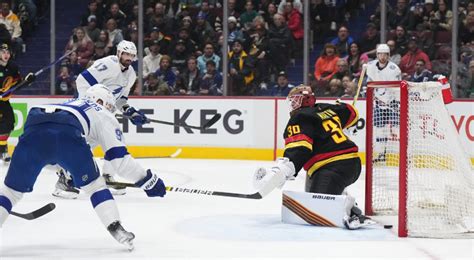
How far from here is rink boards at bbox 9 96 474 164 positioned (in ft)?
32.1

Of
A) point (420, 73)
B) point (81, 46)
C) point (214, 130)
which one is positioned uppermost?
point (81, 46)

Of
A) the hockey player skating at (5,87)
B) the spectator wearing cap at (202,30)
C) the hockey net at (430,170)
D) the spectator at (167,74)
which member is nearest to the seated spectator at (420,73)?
the spectator wearing cap at (202,30)

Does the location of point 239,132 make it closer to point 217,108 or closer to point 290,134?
point 217,108

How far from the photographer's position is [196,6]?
1074cm

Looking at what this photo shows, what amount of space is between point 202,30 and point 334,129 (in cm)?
558

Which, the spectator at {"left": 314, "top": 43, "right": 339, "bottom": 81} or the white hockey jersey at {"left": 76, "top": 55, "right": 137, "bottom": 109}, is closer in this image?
the white hockey jersey at {"left": 76, "top": 55, "right": 137, "bottom": 109}

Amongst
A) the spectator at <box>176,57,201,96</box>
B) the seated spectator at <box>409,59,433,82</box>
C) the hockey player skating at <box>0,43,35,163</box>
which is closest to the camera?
the hockey player skating at <box>0,43,35,163</box>

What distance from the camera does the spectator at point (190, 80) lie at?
10.2 metres

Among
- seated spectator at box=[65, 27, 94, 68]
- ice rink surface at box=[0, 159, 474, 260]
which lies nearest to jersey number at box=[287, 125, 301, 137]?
ice rink surface at box=[0, 159, 474, 260]

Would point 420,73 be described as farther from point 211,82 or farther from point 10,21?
point 10,21

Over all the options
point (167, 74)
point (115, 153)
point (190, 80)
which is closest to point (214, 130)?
point (190, 80)

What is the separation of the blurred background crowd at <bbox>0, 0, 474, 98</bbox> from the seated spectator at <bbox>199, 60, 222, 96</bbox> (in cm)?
1

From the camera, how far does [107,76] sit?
669 centimetres

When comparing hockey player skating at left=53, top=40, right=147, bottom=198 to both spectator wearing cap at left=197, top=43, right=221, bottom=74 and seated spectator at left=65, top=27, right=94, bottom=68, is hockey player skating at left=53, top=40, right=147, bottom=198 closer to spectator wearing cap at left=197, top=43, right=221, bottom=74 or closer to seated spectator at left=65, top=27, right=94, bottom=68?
spectator wearing cap at left=197, top=43, right=221, bottom=74
